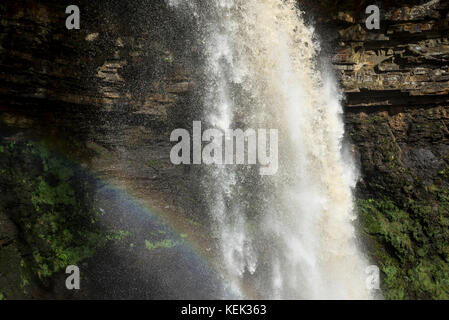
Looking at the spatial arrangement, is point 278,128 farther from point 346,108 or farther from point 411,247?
point 411,247

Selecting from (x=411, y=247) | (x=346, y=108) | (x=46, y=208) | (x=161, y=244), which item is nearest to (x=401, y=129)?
(x=346, y=108)

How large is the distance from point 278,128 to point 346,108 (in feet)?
6.95

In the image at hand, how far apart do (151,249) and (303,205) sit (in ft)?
12.6

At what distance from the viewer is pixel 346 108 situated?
9570 millimetres

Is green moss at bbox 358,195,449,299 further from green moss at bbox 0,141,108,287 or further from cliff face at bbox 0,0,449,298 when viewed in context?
green moss at bbox 0,141,108,287

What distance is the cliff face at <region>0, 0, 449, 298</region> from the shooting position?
7.96 metres

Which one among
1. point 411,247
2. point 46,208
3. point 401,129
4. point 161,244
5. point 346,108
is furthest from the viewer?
point 346,108

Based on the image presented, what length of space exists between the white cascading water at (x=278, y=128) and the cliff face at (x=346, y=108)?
0.57 meters

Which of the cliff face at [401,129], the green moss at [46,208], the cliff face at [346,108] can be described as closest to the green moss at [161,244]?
the green moss at [46,208]

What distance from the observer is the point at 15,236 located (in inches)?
258

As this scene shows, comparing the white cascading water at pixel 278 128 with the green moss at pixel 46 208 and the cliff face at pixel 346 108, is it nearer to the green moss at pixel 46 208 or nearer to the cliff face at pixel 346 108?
the cliff face at pixel 346 108

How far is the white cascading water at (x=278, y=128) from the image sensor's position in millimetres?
8344

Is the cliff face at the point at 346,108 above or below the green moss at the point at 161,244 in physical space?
above
